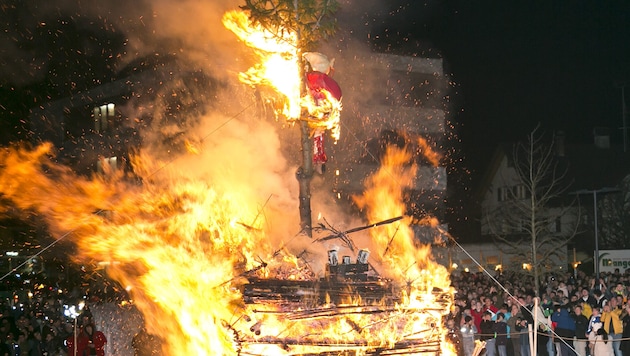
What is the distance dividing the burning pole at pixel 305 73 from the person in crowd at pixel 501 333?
819cm

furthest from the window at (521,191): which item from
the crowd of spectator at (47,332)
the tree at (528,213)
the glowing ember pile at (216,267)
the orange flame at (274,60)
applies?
the orange flame at (274,60)

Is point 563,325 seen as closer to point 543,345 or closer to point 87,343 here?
point 543,345

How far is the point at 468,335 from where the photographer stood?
50.9 feet

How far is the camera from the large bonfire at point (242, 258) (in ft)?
25.0

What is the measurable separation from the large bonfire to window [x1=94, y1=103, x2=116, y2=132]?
47.2ft

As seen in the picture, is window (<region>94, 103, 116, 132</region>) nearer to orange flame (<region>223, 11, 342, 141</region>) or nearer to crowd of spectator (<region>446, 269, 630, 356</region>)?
crowd of spectator (<region>446, 269, 630, 356</region>)

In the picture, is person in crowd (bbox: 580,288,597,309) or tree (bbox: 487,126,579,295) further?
tree (bbox: 487,126,579,295)

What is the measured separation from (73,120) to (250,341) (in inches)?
1003

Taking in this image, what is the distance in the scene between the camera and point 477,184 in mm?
47781

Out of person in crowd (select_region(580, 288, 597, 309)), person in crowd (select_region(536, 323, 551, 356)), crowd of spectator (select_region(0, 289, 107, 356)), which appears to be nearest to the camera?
crowd of spectator (select_region(0, 289, 107, 356))

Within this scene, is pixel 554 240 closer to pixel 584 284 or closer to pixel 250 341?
pixel 584 284

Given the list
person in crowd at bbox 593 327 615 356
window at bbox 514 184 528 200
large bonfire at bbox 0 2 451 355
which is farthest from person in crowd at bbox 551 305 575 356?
window at bbox 514 184 528 200

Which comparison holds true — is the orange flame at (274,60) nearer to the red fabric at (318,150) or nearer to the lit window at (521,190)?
the red fabric at (318,150)

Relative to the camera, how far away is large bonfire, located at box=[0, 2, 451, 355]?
762 cm
